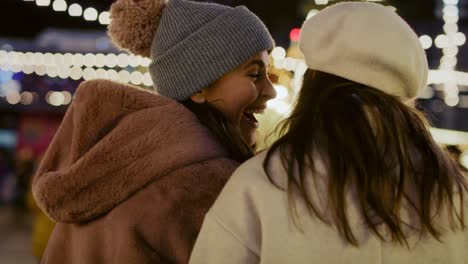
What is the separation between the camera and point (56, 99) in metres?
31.3

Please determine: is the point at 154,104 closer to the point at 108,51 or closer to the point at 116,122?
the point at 116,122

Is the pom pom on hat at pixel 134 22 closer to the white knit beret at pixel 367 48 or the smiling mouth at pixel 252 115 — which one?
the smiling mouth at pixel 252 115

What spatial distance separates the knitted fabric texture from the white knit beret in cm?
70


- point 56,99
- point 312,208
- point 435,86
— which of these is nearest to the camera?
point 312,208

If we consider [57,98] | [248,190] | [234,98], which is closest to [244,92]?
[234,98]

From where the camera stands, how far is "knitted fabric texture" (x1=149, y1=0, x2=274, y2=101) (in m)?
2.36

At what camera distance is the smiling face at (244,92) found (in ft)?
7.70

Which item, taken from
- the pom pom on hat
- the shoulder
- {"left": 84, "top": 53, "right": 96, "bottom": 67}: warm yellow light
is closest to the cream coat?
the shoulder

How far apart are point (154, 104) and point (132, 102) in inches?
2.8

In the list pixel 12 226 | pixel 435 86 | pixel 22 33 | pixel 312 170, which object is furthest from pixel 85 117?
pixel 22 33

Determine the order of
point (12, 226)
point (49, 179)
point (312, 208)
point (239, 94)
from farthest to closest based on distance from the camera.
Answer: point (12, 226) < point (239, 94) < point (49, 179) < point (312, 208)

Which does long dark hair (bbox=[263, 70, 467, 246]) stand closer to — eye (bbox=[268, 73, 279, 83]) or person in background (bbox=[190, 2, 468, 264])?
person in background (bbox=[190, 2, 468, 264])

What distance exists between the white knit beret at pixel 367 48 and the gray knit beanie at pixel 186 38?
70cm

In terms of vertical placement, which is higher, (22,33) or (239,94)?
(239,94)
